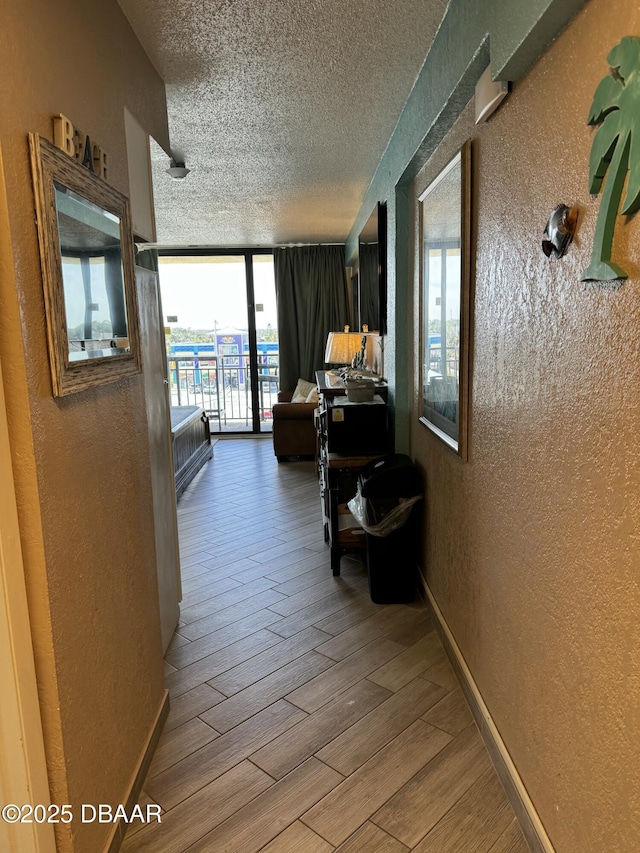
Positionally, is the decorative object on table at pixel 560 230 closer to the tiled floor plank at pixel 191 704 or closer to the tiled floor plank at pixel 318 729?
the tiled floor plank at pixel 318 729

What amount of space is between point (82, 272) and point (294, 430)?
4.84 metres

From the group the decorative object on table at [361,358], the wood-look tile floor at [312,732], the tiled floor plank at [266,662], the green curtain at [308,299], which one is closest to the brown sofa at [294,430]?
the green curtain at [308,299]

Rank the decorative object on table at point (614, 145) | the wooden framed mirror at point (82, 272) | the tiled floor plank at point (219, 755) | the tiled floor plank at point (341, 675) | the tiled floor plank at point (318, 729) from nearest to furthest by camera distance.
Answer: the decorative object on table at point (614, 145) → the wooden framed mirror at point (82, 272) → the tiled floor plank at point (219, 755) → the tiled floor plank at point (318, 729) → the tiled floor plank at point (341, 675)

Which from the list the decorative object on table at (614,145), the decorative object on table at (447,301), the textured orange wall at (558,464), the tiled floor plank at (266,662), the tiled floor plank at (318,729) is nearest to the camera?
the decorative object on table at (614,145)

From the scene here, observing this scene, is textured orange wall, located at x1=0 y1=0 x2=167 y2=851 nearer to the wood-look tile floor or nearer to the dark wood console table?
the wood-look tile floor

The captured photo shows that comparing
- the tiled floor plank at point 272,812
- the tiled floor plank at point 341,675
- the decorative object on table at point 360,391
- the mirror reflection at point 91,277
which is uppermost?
the mirror reflection at point 91,277

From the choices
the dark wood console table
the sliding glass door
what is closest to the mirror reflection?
the dark wood console table

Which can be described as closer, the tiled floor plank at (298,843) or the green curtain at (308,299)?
the tiled floor plank at (298,843)

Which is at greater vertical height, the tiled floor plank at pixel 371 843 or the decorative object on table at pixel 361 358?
the decorative object on table at pixel 361 358

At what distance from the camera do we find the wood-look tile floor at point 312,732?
166 cm

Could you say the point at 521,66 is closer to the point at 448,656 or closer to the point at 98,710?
the point at 98,710

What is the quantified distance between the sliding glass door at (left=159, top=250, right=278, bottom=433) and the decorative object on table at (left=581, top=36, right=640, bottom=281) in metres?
6.51

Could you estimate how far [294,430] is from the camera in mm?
6234

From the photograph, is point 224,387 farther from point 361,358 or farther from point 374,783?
point 374,783
